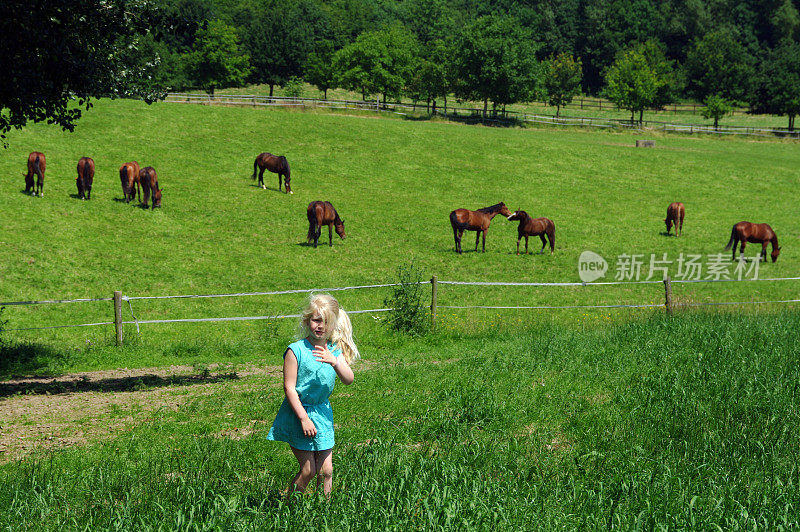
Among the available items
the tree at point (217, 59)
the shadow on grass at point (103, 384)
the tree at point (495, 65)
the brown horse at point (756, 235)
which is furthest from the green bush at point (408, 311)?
the tree at point (217, 59)

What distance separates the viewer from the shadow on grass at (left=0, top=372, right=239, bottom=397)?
36.0 ft

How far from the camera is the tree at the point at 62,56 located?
9.58 metres

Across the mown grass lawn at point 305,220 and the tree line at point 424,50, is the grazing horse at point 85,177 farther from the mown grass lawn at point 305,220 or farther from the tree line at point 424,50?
the tree line at point 424,50

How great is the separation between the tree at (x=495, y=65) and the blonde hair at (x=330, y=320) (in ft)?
223

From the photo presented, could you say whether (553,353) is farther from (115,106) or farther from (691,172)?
(115,106)

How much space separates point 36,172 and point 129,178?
3363mm

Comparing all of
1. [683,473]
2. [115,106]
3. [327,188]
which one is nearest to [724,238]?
[327,188]

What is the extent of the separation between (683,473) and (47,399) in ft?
30.0

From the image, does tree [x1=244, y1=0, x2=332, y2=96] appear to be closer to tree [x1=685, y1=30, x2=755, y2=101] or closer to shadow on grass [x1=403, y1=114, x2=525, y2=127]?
shadow on grass [x1=403, y1=114, x2=525, y2=127]

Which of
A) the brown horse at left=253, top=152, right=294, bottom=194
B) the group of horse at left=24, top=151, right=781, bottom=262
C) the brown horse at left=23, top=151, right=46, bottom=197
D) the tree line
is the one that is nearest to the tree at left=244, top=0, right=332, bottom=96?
the tree line

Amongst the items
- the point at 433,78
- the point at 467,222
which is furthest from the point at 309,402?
the point at 433,78

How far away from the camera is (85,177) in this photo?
87.6ft

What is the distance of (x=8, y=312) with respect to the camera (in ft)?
56.5

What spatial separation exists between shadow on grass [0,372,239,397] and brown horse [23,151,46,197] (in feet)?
54.9
